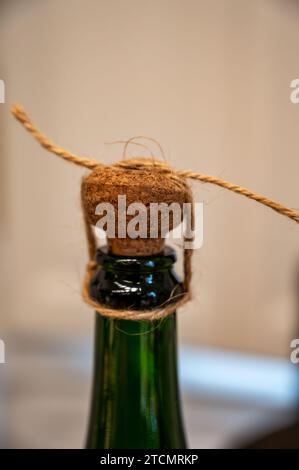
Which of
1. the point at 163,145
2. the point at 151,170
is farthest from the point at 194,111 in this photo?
the point at 151,170

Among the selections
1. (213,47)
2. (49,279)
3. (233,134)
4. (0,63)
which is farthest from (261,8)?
(49,279)

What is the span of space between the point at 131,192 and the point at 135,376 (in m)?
0.12

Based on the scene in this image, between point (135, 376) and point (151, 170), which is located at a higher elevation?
point (151, 170)

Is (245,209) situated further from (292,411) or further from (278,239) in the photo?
(292,411)

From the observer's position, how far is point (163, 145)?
2.94 feet

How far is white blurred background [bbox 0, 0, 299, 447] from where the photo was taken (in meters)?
0.97

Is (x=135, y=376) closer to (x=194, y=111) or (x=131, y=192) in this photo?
(x=131, y=192)

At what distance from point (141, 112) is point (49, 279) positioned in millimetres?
440

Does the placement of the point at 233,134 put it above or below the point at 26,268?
above

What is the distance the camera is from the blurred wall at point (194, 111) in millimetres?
969

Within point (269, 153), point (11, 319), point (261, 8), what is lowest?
point (11, 319)

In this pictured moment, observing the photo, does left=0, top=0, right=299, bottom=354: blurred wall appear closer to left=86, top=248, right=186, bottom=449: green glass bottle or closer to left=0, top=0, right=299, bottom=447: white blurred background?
left=0, top=0, right=299, bottom=447: white blurred background

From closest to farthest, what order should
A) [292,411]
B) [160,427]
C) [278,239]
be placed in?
[160,427], [292,411], [278,239]

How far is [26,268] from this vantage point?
44.8 inches
